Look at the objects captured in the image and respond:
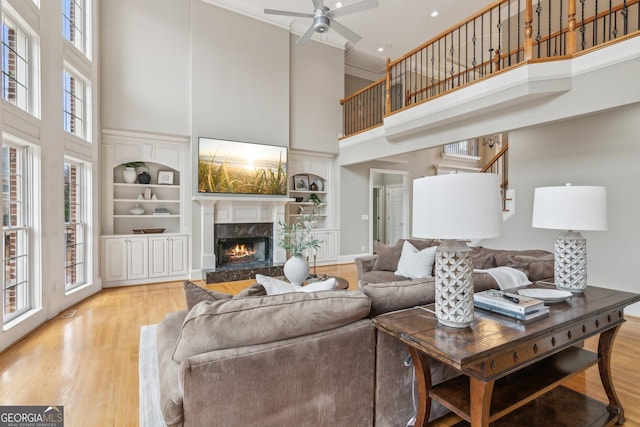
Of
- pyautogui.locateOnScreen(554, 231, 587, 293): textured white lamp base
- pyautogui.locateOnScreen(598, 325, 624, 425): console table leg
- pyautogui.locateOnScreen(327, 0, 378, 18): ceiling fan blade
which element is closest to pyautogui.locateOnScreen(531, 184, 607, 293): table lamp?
pyautogui.locateOnScreen(554, 231, 587, 293): textured white lamp base

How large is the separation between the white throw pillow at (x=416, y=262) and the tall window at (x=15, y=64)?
14.9 ft

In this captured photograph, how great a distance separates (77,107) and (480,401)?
5821 millimetres

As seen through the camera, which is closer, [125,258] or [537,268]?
[537,268]

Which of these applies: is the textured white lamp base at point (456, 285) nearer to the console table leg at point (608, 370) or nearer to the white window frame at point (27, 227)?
the console table leg at point (608, 370)

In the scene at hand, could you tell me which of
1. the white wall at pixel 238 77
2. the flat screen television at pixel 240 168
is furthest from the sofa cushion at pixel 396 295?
the white wall at pixel 238 77

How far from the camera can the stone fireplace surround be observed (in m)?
5.74

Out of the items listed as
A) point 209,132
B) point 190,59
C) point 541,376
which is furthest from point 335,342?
point 190,59

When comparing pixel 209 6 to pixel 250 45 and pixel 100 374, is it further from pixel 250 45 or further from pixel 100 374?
pixel 100 374

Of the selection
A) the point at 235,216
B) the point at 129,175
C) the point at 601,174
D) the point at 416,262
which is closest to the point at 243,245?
the point at 235,216

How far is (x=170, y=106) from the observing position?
5.50 m

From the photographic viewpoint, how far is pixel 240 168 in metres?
6.00

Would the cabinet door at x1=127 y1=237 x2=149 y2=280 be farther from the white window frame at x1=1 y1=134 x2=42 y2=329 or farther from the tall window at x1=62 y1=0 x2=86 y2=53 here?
the tall window at x1=62 y1=0 x2=86 y2=53

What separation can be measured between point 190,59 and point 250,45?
→ 47.6 inches

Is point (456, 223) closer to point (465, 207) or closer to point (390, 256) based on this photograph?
point (465, 207)
